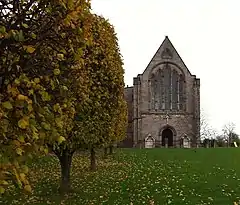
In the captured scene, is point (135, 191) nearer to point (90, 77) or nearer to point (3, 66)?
point (90, 77)

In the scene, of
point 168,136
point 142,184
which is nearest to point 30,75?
point 142,184

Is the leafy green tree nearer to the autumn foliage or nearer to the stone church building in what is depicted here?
the autumn foliage

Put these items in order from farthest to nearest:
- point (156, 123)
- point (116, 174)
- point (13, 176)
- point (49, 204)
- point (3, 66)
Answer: point (156, 123) → point (116, 174) → point (49, 204) → point (3, 66) → point (13, 176)

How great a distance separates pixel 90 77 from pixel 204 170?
34.9ft

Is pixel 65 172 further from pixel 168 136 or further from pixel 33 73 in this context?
pixel 168 136

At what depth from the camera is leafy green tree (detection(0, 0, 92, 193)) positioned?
5.31m

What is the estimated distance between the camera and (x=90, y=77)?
20.8 metres

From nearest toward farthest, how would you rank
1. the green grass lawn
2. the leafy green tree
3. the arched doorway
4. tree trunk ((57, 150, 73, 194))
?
the leafy green tree
the green grass lawn
tree trunk ((57, 150, 73, 194))
the arched doorway

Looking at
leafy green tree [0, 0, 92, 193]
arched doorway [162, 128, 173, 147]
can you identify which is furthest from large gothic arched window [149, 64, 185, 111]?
leafy green tree [0, 0, 92, 193]

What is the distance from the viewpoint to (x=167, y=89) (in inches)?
3044

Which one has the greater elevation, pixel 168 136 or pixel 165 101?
pixel 165 101

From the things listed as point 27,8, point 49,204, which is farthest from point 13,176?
point 49,204

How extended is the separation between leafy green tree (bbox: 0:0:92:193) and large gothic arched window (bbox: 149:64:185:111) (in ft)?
229

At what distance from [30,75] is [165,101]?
231 feet
